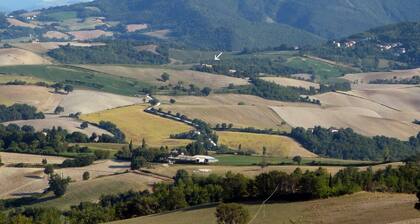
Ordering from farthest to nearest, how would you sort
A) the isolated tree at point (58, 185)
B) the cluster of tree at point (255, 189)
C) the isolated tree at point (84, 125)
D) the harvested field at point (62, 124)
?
the isolated tree at point (84, 125) < the harvested field at point (62, 124) < the isolated tree at point (58, 185) < the cluster of tree at point (255, 189)

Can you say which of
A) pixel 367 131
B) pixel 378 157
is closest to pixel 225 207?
pixel 378 157

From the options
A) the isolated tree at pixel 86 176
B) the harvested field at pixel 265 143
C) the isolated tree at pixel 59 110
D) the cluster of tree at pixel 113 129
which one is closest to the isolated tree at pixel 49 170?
the isolated tree at pixel 86 176

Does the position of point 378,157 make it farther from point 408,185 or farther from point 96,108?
point 408,185

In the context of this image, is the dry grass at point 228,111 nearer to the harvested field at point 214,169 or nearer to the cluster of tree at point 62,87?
the cluster of tree at point 62,87

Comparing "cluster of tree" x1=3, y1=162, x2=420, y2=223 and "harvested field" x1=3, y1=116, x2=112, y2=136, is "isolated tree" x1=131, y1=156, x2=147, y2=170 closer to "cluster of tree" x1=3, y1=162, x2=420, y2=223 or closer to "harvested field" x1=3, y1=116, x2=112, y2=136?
"cluster of tree" x1=3, y1=162, x2=420, y2=223

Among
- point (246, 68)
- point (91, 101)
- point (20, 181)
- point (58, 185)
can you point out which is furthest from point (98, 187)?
point (246, 68)

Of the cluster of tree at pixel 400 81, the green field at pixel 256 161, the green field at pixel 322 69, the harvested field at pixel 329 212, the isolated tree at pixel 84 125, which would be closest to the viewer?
the harvested field at pixel 329 212

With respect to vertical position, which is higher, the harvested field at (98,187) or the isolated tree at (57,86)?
the isolated tree at (57,86)
